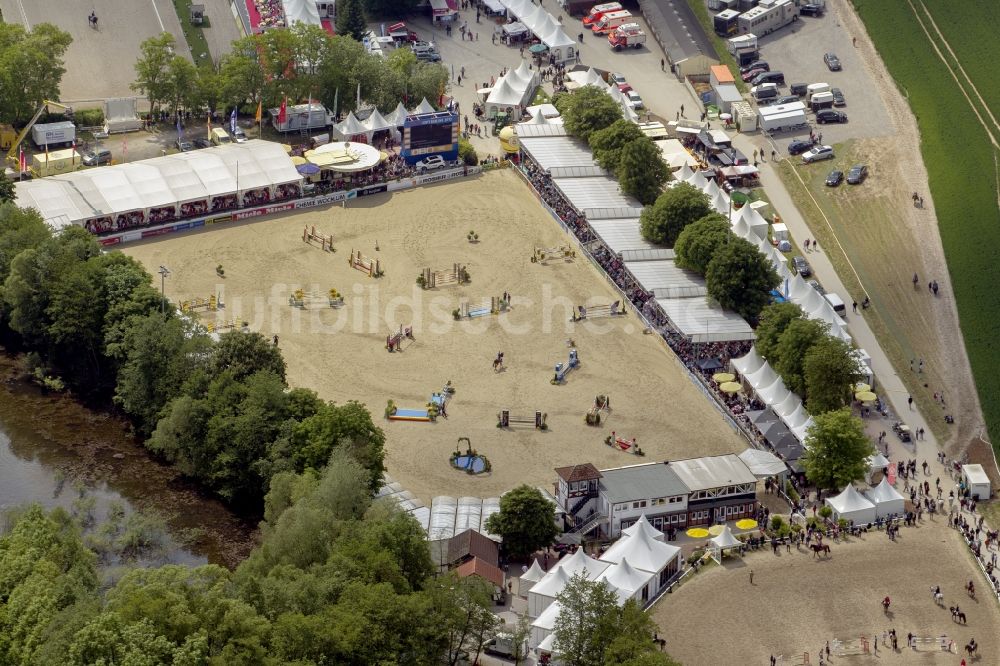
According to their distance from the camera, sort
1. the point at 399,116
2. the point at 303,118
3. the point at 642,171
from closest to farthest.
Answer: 1. the point at 642,171
2. the point at 399,116
3. the point at 303,118

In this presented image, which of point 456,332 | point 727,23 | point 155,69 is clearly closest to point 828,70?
point 727,23

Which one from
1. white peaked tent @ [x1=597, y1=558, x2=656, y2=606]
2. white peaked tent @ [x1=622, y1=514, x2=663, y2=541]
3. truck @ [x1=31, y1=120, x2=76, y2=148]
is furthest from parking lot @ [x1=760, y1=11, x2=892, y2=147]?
white peaked tent @ [x1=597, y1=558, x2=656, y2=606]

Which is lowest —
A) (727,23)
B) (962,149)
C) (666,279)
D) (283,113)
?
(962,149)

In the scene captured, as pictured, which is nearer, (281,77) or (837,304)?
(837,304)

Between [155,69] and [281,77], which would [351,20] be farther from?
[155,69]

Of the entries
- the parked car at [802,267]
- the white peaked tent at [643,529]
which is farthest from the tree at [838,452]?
the parked car at [802,267]

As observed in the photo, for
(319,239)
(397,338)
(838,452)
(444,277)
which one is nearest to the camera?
(838,452)

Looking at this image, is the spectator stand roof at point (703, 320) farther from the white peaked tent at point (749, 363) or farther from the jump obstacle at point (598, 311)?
the jump obstacle at point (598, 311)
